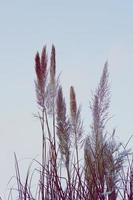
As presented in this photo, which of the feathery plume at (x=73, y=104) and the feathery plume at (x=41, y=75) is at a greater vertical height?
the feathery plume at (x=41, y=75)

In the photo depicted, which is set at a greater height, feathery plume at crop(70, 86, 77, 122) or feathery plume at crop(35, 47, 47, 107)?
feathery plume at crop(35, 47, 47, 107)

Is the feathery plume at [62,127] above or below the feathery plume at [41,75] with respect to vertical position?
below

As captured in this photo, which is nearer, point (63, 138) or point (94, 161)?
point (94, 161)

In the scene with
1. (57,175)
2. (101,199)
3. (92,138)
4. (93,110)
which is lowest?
(101,199)

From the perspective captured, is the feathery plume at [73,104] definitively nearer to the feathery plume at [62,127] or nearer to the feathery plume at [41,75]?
the feathery plume at [62,127]

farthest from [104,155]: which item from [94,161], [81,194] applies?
[81,194]

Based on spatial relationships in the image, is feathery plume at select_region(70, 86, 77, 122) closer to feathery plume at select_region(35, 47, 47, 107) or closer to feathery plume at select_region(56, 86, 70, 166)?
feathery plume at select_region(56, 86, 70, 166)

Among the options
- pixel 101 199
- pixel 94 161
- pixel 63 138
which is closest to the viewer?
pixel 101 199

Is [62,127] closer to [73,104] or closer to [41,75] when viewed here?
[73,104]

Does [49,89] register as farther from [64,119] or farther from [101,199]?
[101,199]

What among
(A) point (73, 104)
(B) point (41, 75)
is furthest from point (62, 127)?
(B) point (41, 75)

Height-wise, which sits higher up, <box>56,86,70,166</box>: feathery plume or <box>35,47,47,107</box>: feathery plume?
<box>35,47,47,107</box>: feathery plume

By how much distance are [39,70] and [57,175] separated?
1.71 feet

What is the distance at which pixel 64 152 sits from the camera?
7.81 ft
